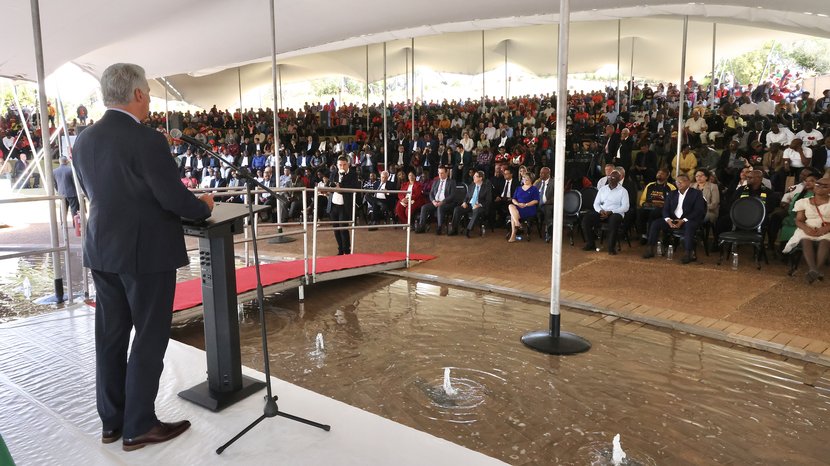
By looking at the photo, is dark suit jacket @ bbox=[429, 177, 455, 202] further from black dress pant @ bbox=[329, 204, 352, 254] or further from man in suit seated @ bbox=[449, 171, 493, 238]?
black dress pant @ bbox=[329, 204, 352, 254]

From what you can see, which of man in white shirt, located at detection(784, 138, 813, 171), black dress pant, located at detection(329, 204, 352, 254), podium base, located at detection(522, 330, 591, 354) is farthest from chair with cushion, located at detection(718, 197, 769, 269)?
black dress pant, located at detection(329, 204, 352, 254)

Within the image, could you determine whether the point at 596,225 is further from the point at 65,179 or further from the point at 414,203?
the point at 65,179

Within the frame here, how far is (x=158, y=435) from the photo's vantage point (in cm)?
246

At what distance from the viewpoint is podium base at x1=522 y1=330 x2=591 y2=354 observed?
167 inches

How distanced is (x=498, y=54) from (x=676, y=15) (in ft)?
39.0

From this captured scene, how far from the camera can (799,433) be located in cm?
302

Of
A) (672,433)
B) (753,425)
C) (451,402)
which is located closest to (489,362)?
(451,402)

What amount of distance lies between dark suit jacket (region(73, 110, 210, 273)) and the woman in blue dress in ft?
24.1

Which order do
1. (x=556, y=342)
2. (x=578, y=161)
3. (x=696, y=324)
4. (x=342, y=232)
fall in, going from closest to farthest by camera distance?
(x=556, y=342), (x=696, y=324), (x=342, y=232), (x=578, y=161)

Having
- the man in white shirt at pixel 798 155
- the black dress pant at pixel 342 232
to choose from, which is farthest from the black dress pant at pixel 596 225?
the black dress pant at pixel 342 232

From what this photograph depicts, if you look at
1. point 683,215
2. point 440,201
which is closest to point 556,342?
point 683,215

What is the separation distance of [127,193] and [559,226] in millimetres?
2901

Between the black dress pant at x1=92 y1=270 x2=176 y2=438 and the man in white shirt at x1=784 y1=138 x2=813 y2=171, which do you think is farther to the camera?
the man in white shirt at x1=784 y1=138 x2=813 y2=171

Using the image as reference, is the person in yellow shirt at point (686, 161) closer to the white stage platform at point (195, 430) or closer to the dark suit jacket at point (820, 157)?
the dark suit jacket at point (820, 157)
